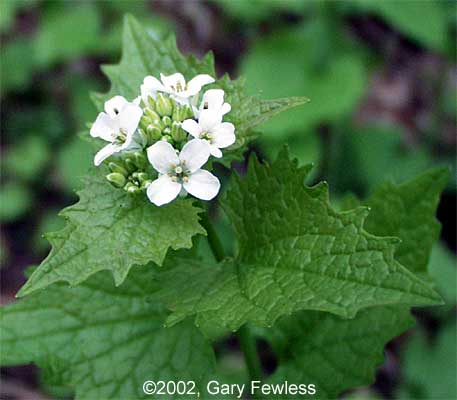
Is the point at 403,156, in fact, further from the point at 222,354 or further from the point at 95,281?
the point at 95,281

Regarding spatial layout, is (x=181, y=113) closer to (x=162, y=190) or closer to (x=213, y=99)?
(x=213, y=99)

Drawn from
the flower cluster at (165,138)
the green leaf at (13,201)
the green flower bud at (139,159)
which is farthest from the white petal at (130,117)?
the green leaf at (13,201)

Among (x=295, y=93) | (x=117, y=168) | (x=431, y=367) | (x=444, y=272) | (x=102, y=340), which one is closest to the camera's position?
(x=117, y=168)

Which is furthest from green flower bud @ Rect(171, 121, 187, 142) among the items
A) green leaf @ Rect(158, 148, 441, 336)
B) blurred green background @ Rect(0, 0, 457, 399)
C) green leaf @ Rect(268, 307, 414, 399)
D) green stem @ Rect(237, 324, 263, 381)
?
blurred green background @ Rect(0, 0, 457, 399)

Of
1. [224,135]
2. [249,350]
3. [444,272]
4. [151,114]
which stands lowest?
[249,350]

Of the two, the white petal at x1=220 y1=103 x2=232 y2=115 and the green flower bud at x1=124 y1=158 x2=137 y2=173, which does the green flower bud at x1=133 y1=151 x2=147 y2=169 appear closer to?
the green flower bud at x1=124 y1=158 x2=137 y2=173

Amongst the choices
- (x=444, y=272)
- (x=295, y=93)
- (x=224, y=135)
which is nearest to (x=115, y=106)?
(x=224, y=135)

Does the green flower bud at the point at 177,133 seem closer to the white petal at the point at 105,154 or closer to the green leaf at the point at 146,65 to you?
the white petal at the point at 105,154
